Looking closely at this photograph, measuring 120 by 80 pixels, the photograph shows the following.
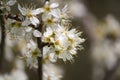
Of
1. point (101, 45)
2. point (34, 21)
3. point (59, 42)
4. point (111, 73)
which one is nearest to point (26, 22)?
point (34, 21)

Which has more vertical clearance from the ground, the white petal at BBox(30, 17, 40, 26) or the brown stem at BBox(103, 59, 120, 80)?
Answer: the brown stem at BBox(103, 59, 120, 80)

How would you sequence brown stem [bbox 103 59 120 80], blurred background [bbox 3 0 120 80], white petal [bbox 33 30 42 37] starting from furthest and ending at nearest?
blurred background [bbox 3 0 120 80]
brown stem [bbox 103 59 120 80]
white petal [bbox 33 30 42 37]

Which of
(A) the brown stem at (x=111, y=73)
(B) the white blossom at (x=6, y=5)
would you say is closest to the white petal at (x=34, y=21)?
(B) the white blossom at (x=6, y=5)

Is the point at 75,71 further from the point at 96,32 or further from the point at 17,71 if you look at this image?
the point at 17,71

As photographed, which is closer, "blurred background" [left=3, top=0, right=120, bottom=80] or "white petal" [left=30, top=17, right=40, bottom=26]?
"white petal" [left=30, top=17, right=40, bottom=26]

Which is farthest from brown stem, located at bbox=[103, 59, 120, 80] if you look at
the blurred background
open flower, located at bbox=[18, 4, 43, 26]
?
open flower, located at bbox=[18, 4, 43, 26]

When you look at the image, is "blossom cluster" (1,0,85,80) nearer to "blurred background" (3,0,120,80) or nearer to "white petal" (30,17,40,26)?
"white petal" (30,17,40,26)

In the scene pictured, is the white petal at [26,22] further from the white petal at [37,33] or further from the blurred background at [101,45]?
the blurred background at [101,45]

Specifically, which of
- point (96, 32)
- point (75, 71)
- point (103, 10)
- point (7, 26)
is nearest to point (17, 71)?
point (7, 26)
